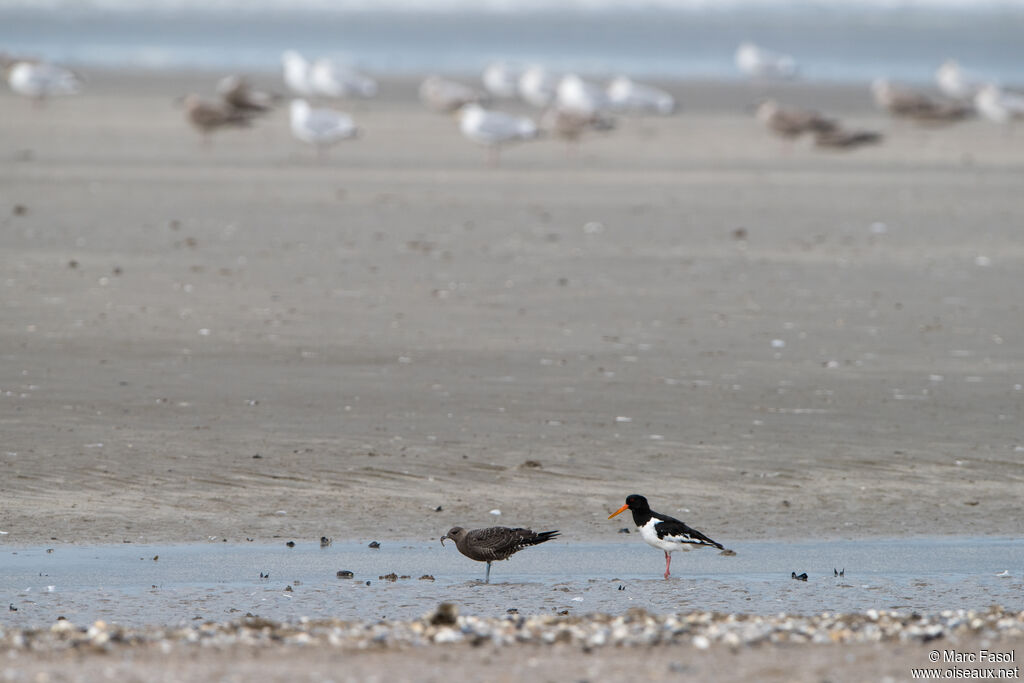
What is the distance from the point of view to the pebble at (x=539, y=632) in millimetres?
5508

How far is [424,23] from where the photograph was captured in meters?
105

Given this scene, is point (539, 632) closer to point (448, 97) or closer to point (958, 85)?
point (448, 97)

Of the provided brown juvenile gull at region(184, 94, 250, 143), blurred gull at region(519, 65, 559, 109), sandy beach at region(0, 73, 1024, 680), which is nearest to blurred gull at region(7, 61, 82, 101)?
brown juvenile gull at region(184, 94, 250, 143)

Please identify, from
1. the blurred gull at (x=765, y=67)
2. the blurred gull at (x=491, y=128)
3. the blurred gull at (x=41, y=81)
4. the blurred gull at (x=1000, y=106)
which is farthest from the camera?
the blurred gull at (x=765, y=67)

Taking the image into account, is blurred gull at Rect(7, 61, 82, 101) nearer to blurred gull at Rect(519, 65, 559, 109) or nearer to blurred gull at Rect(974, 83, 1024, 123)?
blurred gull at Rect(519, 65, 559, 109)

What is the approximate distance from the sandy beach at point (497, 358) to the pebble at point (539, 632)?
0.30 meters

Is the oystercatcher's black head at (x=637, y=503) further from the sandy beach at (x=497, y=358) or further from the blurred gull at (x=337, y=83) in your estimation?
the blurred gull at (x=337, y=83)

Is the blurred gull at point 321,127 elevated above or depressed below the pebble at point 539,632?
above

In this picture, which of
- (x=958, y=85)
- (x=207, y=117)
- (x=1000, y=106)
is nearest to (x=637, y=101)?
(x=1000, y=106)

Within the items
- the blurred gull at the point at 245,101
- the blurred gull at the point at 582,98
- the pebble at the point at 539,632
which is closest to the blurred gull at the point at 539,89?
the blurred gull at the point at 582,98

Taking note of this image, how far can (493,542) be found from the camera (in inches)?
265

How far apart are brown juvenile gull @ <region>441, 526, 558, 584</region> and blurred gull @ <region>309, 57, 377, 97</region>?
28.8 meters

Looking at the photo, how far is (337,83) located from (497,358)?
2551 cm

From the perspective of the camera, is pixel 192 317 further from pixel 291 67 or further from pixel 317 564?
pixel 291 67
